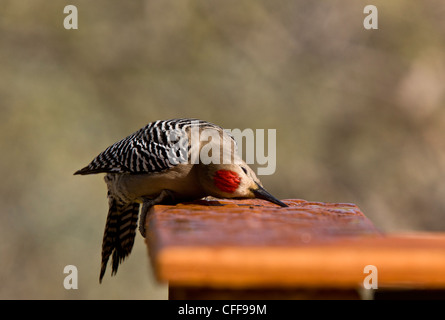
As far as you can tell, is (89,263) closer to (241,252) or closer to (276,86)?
(276,86)

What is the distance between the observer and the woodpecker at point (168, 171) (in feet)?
10.6

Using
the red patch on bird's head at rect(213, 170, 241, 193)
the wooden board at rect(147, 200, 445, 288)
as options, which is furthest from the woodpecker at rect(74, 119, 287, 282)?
the wooden board at rect(147, 200, 445, 288)

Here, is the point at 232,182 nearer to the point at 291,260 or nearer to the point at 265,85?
the point at 291,260

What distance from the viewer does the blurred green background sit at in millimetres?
8703

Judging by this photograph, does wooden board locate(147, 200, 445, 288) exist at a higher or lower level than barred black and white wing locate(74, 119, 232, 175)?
lower

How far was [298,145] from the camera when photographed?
29.6 ft

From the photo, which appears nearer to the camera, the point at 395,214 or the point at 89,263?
the point at 89,263

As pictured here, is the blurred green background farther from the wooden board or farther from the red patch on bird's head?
the wooden board

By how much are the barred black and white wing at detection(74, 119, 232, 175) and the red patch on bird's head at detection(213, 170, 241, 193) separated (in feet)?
1.08

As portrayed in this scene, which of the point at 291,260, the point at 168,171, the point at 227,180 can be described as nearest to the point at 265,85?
the point at 168,171

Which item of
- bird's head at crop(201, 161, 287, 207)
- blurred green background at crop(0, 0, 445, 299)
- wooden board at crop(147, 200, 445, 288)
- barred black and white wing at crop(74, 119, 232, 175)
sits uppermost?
blurred green background at crop(0, 0, 445, 299)
